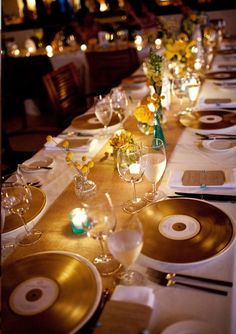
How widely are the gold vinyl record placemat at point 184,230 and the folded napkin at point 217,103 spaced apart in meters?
1.11

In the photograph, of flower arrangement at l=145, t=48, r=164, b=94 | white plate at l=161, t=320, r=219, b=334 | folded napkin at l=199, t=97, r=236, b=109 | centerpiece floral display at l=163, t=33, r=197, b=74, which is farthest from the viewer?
centerpiece floral display at l=163, t=33, r=197, b=74

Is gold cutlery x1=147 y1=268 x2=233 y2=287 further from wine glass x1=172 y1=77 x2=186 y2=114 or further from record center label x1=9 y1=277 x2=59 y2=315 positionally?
wine glass x1=172 y1=77 x2=186 y2=114

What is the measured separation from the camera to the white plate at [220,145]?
1.58 meters

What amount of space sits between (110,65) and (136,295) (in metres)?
3.27

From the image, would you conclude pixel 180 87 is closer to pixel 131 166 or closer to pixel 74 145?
pixel 74 145

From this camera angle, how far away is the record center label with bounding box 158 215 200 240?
3.45 ft

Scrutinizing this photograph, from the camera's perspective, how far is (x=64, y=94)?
311 centimetres

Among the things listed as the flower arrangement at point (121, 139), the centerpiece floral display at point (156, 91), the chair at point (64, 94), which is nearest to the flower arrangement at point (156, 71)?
the centerpiece floral display at point (156, 91)

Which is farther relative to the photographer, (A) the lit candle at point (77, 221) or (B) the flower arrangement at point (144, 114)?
(B) the flower arrangement at point (144, 114)

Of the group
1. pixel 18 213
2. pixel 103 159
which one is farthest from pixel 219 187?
pixel 18 213

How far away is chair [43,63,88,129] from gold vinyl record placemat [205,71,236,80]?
1.05 m

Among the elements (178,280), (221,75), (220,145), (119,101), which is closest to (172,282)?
(178,280)

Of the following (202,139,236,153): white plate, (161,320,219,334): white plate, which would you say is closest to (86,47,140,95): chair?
(202,139,236,153): white plate

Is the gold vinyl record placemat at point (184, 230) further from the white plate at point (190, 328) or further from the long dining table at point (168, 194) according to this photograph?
the white plate at point (190, 328)
